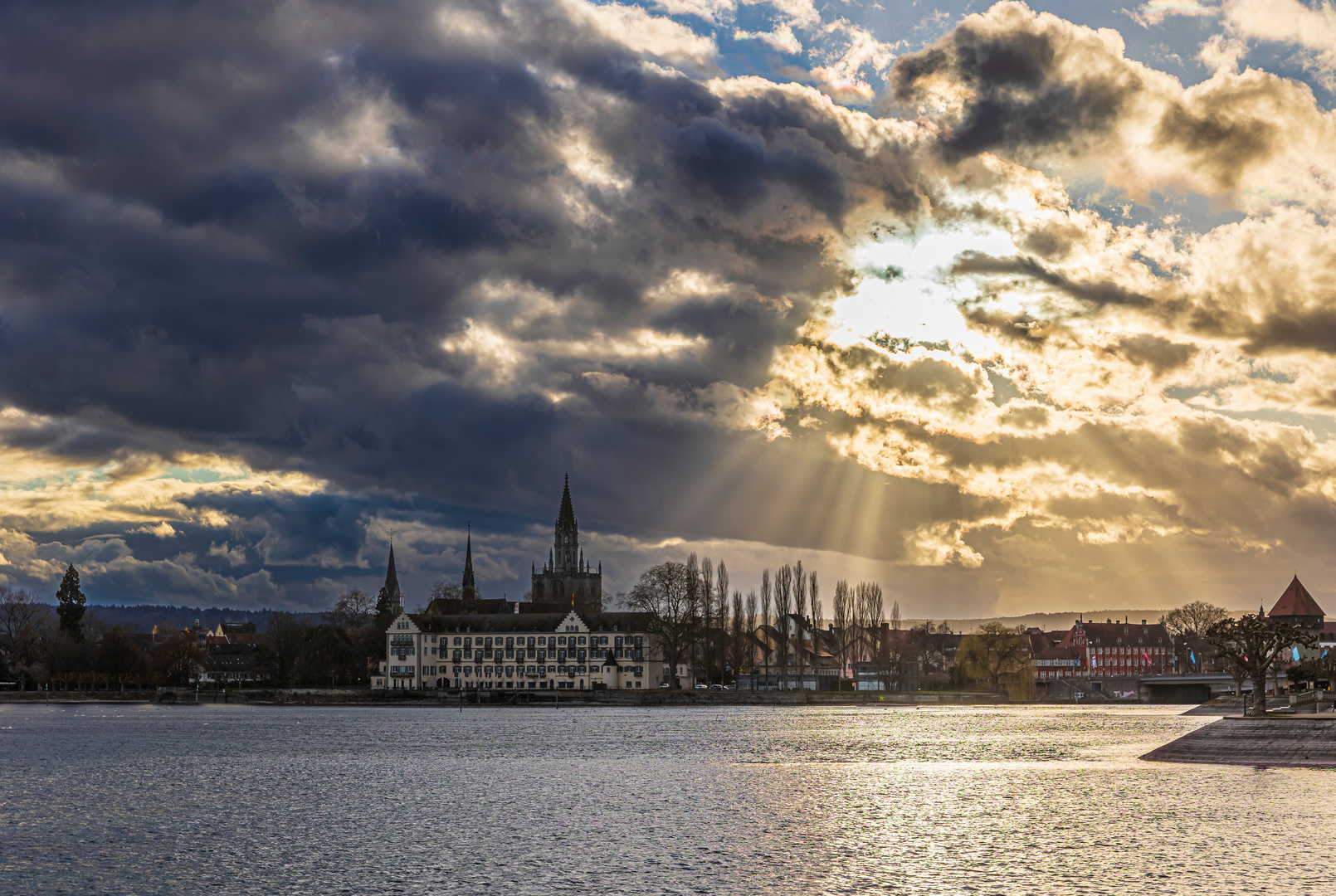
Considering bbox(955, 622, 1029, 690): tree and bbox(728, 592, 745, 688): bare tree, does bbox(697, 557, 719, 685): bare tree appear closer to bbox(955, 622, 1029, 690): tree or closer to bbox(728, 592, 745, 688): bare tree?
bbox(728, 592, 745, 688): bare tree

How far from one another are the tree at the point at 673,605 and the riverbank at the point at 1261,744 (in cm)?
11884

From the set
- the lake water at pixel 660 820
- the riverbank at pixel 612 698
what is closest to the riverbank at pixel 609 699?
the riverbank at pixel 612 698

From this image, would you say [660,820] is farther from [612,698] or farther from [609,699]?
[609,699]

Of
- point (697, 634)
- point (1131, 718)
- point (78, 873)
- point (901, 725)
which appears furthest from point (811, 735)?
point (697, 634)

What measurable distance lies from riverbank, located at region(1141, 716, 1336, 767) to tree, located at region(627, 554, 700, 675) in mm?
118841

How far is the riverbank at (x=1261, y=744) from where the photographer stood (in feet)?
186

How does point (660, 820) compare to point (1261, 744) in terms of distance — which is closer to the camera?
point (660, 820)

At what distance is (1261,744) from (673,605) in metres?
131

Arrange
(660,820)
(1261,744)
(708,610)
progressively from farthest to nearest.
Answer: (708,610) < (1261,744) < (660,820)

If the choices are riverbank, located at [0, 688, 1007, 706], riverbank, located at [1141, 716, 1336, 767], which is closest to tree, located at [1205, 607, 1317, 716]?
riverbank, located at [1141, 716, 1336, 767]

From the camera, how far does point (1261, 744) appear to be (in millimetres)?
60500

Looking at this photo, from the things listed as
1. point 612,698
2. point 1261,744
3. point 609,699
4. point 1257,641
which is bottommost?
point 609,699

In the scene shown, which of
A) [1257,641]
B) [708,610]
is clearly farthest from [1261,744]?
[708,610]

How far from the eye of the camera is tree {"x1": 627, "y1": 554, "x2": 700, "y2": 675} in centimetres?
18538
